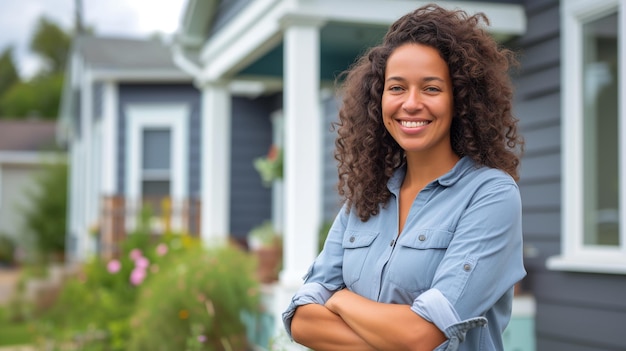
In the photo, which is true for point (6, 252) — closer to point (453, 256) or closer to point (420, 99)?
point (420, 99)

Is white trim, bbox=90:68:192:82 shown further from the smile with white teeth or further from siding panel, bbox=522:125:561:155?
the smile with white teeth

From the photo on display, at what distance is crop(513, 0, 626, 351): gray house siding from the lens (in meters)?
4.55

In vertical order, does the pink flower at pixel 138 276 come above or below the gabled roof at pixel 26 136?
below

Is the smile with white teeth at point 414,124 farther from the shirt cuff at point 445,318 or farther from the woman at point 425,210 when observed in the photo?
the shirt cuff at point 445,318

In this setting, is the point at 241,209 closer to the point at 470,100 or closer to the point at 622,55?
the point at 622,55

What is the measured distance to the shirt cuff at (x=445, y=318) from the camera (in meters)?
1.76

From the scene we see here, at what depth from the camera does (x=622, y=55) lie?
13.7ft

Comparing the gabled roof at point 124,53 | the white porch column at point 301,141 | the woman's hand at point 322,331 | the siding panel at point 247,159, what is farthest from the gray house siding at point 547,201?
the gabled roof at point 124,53

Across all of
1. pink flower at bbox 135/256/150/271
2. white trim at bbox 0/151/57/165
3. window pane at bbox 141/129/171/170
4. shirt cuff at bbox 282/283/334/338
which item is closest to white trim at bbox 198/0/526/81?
pink flower at bbox 135/256/150/271

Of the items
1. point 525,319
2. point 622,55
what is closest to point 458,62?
point 622,55

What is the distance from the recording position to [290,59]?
5109 mm

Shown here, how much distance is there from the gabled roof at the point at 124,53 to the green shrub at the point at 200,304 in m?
6.59

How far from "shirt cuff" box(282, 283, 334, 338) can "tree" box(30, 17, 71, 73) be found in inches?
1907

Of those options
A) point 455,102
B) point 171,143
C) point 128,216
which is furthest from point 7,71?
point 455,102
